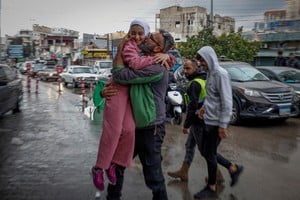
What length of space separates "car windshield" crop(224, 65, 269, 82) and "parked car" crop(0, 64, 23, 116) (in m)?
6.07

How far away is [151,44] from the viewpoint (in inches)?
147

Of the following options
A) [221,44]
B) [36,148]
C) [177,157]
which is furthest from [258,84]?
[221,44]

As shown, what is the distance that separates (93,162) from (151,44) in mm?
3458

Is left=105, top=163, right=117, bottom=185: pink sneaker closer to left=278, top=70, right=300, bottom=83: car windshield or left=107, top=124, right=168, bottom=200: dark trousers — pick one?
left=107, top=124, right=168, bottom=200: dark trousers

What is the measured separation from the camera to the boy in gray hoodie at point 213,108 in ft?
15.2

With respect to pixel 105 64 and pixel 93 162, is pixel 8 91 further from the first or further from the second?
pixel 105 64

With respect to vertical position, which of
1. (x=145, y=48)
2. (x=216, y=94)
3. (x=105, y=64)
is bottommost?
(x=216, y=94)

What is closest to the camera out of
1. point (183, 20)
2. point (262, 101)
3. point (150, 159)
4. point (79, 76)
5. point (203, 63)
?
point (150, 159)

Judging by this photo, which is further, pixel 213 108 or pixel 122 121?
pixel 213 108

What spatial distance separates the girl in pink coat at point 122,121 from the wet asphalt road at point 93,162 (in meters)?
1.34

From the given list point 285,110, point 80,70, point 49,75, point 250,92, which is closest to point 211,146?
point 250,92

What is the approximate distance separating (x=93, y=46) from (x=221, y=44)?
3539 cm

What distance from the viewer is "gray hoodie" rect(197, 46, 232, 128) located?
4.64 meters

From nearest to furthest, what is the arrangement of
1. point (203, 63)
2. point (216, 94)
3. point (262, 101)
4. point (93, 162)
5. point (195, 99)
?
point (216, 94), point (203, 63), point (195, 99), point (93, 162), point (262, 101)
